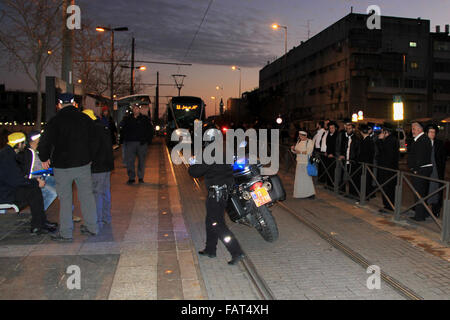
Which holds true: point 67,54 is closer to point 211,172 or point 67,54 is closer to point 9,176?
point 9,176

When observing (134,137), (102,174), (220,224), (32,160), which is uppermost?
(134,137)

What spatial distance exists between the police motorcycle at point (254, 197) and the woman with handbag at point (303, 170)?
3.72 metres

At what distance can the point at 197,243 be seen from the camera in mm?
6699

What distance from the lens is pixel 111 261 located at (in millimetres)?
5586

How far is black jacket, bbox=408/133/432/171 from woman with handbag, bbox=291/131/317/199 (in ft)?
8.38

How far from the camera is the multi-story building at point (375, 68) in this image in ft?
172

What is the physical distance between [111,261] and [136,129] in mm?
6687

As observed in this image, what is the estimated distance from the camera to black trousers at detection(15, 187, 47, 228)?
21.8 ft

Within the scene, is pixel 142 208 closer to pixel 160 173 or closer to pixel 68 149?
pixel 68 149

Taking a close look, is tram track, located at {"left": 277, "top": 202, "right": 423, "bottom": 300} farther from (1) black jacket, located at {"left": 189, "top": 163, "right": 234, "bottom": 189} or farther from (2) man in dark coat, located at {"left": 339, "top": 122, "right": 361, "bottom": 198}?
(1) black jacket, located at {"left": 189, "top": 163, "right": 234, "bottom": 189}

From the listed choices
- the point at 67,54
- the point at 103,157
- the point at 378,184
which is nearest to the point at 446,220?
the point at 378,184

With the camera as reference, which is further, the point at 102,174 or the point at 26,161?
the point at 102,174

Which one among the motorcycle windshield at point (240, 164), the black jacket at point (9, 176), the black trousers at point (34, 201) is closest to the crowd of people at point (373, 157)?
the motorcycle windshield at point (240, 164)

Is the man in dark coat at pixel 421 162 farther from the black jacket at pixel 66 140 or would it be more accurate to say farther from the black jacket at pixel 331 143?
the black jacket at pixel 66 140
